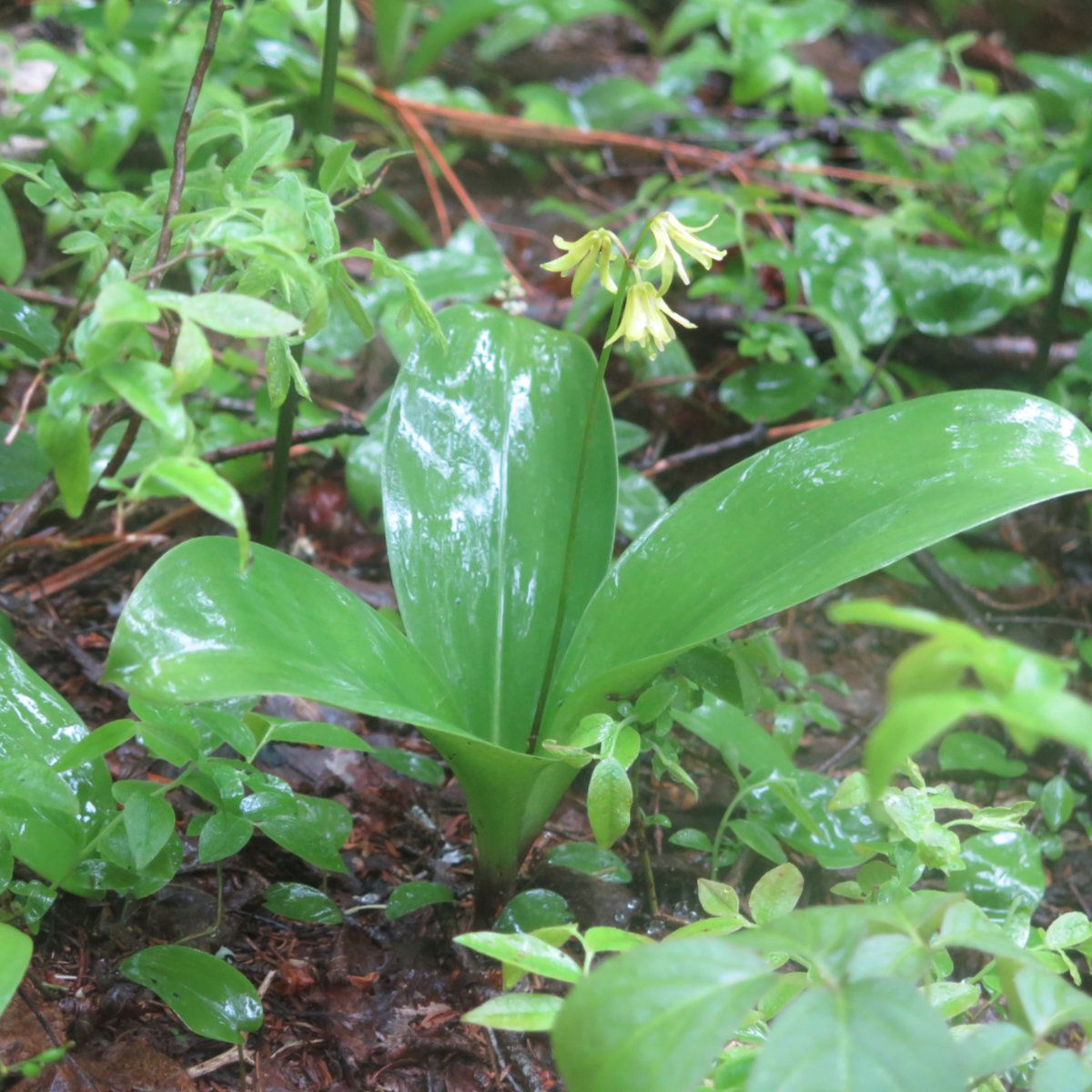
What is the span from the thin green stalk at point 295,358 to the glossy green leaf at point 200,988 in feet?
1.75

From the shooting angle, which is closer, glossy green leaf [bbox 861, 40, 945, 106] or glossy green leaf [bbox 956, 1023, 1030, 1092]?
glossy green leaf [bbox 956, 1023, 1030, 1092]

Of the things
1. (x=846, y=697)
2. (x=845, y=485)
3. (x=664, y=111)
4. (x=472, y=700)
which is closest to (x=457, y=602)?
(x=472, y=700)

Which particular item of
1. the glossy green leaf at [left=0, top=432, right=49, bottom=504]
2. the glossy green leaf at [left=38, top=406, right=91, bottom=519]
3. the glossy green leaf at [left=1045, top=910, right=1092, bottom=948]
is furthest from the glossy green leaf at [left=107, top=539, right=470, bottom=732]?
the glossy green leaf at [left=1045, top=910, right=1092, bottom=948]

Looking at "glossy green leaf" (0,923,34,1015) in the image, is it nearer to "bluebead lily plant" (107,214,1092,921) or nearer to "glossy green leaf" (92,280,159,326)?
"bluebead lily plant" (107,214,1092,921)

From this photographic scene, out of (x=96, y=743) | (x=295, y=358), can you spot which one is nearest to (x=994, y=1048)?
(x=96, y=743)

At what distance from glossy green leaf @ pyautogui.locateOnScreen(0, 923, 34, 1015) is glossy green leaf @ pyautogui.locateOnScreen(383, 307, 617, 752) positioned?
49 centimetres

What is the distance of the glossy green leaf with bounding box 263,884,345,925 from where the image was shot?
1.10 meters

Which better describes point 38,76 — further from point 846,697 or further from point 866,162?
point 846,697

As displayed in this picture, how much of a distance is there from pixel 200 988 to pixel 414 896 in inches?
10.4

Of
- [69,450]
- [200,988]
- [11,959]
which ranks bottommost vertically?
[200,988]

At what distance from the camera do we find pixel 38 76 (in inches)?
103

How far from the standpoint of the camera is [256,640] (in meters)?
0.85

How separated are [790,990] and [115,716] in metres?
0.98

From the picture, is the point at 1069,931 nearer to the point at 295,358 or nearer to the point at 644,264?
the point at 644,264
